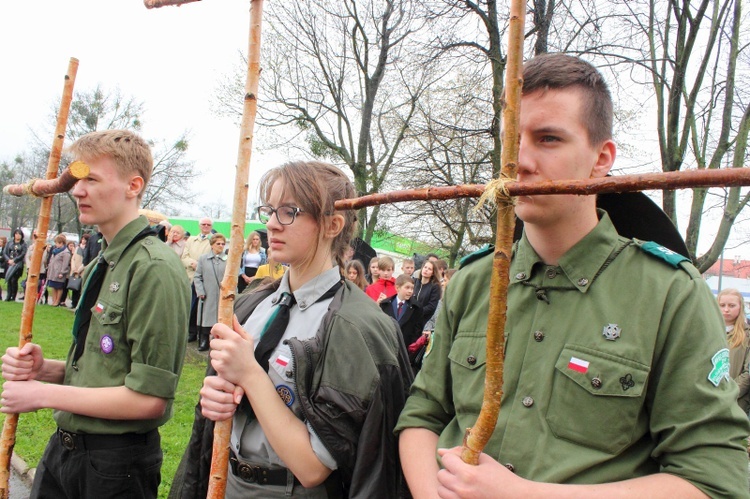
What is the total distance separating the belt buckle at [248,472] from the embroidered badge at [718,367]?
150 centimetres

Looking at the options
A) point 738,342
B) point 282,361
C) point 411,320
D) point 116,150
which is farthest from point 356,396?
point 411,320

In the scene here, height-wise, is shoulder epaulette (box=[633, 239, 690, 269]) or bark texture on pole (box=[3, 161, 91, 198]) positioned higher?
bark texture on pole (box=[3, 161, 91, 198])

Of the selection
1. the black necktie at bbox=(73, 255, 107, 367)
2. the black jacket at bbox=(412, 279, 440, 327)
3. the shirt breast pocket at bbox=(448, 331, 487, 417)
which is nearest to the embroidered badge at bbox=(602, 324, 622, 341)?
the shirt breast pocket at bbox=(448, 331, 487, 417)

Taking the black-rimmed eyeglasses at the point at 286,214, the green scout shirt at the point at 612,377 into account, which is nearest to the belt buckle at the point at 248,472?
the green scout shirt at the point at 612,377

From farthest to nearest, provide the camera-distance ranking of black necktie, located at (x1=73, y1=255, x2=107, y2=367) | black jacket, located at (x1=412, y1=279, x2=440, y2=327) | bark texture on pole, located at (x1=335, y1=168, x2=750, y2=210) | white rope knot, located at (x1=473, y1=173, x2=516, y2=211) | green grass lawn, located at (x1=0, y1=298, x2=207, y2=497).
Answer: black jacket, located at (x1=412, y1=279, x2=440, y2=327), green grass lawn, located at (x1=0, y1=298, x2=207, y2=497), black necktie, located at (x1=73, y1=255, x2=107, y2=367), white rope knot, located at (x1=473, y1=173, x2=516, y2=211), bark texture on pole, located at (x1=335, y1=168, x2=750, y2=210)

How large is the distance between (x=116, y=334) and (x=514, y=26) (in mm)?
2044

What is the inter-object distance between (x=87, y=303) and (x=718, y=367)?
2.47 meters

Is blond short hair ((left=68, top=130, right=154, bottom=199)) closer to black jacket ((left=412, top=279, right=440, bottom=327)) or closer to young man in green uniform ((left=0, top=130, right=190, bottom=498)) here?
young man in green uniform ((left=0, top=130, right=190, bottom=498))

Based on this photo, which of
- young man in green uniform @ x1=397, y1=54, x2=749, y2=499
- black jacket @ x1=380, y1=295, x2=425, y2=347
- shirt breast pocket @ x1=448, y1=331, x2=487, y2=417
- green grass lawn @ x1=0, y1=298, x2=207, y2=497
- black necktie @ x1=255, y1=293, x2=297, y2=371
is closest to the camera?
young man in green uniform @ x1=397, y1=54, x2=749, y2=499

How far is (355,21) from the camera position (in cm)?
2061

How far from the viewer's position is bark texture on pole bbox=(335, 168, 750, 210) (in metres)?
0.96

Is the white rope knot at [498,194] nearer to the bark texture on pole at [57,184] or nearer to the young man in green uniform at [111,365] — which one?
the bark texture on pole at [57,184]

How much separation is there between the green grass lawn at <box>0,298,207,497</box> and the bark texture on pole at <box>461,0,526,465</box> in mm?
3930

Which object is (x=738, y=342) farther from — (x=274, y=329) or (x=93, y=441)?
(x=93, y=441)
